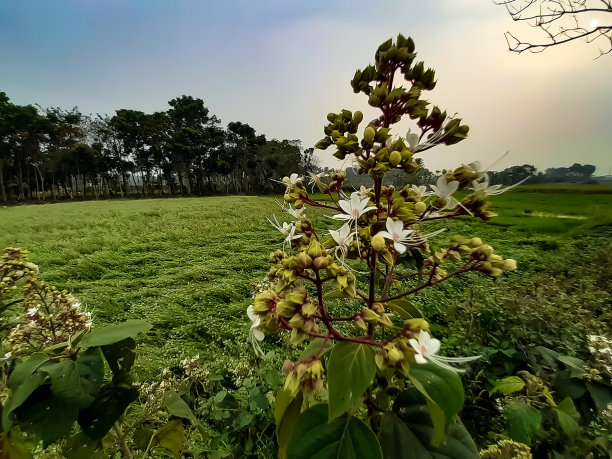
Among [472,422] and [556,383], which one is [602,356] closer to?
[556,383]

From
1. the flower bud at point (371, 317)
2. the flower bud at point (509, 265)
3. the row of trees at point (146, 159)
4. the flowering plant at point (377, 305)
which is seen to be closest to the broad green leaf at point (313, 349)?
the flowering plant at point (377, 305)

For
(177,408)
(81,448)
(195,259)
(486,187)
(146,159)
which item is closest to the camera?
(486,187)

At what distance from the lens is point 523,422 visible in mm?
891

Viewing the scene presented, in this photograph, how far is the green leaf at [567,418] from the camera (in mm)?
836

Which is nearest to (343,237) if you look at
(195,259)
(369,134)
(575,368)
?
(369,134)

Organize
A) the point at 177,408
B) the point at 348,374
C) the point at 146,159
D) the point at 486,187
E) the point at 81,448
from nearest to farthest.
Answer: the point at 348,374, the point at 486,187, the point at 81,448, the point at 177,408, the point at 146,159

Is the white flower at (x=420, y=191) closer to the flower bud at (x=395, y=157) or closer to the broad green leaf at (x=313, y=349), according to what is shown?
the flower bud at (x=395, y=157)

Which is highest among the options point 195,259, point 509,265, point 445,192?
point 445,192

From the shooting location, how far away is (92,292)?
10.8 ft

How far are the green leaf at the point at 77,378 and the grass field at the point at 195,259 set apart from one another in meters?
1.44

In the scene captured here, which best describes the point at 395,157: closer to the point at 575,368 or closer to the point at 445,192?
the point at 445,192

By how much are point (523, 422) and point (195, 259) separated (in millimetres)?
4580

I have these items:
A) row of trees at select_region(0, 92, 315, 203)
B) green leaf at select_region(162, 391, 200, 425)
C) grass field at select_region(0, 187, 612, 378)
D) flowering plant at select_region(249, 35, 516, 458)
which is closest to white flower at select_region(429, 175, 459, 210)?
flowering plant at select_region(249, 35, 516, 458)

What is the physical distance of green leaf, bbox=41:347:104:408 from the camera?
50 centimetres
